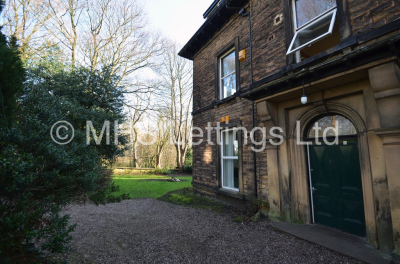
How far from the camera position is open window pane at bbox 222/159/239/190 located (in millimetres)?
7027

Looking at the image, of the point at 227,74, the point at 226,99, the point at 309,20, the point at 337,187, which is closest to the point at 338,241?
the point at 337,187

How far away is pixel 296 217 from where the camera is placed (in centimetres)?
489

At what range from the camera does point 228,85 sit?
25.5ft

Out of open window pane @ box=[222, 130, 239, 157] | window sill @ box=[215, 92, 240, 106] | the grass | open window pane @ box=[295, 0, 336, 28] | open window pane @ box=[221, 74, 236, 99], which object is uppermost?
open window pane @ box=[295, 0, 336, 28]

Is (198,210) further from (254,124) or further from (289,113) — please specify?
(289,113)

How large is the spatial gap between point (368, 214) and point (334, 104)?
86.6 inches

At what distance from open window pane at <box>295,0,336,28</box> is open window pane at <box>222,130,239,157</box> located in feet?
12.5

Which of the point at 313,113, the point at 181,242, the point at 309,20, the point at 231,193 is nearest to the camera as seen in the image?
the point at 181,242

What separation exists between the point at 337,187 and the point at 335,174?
0.27m

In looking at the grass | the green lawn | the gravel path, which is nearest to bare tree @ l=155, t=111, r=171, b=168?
the green lawn

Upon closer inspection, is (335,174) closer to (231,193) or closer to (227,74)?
(231,193)

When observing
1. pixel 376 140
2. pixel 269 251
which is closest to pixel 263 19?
pixel 376 140

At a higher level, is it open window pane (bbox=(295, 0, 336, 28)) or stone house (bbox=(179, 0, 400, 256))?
open window pane (bbox=(295, 0, 336, 28))

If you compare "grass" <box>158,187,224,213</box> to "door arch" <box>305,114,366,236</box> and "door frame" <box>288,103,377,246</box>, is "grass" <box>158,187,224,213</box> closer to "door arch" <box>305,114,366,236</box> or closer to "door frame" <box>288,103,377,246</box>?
"door frame" <box>288,103,377,246</box>
